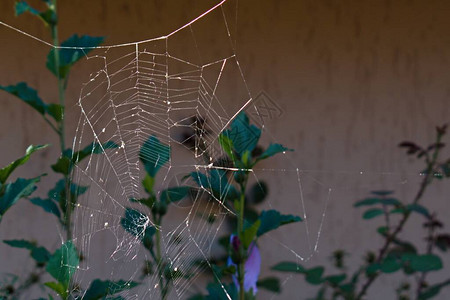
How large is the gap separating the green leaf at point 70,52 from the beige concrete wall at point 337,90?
1.05m

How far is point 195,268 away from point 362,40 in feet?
3.60

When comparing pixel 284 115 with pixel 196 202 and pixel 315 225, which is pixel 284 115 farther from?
pixel 196 202

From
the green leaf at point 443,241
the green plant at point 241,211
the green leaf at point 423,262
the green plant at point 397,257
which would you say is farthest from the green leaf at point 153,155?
the green leaf at point 443,241

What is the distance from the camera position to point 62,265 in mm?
1839

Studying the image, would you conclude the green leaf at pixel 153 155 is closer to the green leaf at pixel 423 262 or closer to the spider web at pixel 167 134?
the spider web at pixel 167 134

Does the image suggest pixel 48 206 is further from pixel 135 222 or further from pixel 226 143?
pixel 226 143

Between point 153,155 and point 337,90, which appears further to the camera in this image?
Answer: point 337,90

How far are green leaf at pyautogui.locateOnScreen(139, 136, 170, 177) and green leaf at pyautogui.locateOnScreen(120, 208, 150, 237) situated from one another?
0.14 meters

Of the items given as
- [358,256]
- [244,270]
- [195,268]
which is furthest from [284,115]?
[244,270]

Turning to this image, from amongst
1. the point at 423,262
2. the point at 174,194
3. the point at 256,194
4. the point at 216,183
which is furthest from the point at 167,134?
the point at 423,262

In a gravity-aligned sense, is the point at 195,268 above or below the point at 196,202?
below

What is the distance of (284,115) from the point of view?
3.08 metres

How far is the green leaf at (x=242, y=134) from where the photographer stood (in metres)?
1.79

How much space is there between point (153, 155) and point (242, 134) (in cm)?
27
